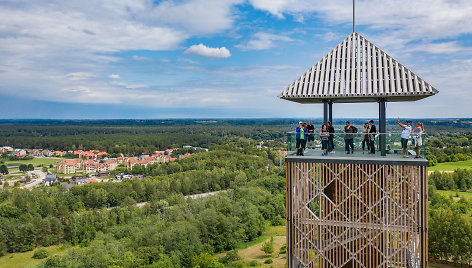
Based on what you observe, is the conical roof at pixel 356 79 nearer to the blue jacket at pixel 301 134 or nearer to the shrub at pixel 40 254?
the blue jacket at pixel 301 134

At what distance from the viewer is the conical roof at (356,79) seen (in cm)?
1266

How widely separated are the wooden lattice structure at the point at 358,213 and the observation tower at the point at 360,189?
32 mm

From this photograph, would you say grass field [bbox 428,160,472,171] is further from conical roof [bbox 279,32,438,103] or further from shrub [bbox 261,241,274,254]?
conical roof [bbox 279,32,438,103]

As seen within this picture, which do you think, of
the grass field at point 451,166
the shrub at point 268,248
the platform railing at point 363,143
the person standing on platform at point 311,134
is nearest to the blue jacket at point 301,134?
the platform railing at point 363,143

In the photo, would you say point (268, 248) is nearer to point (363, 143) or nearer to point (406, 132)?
point (363, 143)

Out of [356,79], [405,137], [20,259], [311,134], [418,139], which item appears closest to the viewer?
[418,139]

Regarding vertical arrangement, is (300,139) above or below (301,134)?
below

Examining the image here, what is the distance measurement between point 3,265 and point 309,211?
4405cm

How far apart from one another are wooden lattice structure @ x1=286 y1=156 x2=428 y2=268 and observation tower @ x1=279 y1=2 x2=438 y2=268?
3 centimetres

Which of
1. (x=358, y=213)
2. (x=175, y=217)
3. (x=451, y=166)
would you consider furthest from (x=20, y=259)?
(x=451, y=166)

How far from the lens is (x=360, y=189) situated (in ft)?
44.3

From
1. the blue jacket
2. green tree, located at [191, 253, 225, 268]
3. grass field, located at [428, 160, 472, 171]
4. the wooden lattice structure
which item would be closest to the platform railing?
the blue jacket

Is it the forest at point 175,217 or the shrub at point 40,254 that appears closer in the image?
the forest at point 175,217

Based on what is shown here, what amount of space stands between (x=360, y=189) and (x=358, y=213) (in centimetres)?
93
